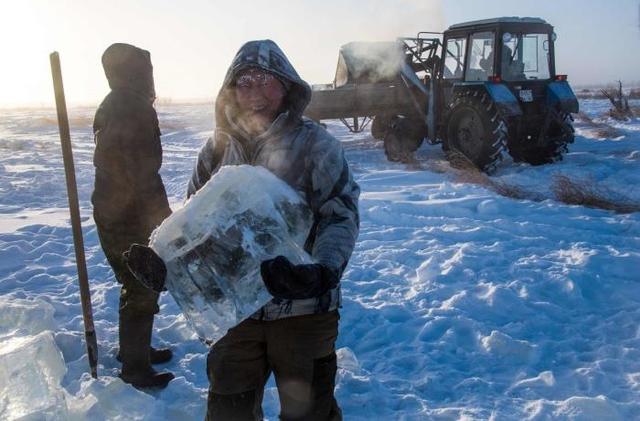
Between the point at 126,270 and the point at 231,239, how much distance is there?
1373 millimetres

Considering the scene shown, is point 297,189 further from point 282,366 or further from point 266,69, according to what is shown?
point 282,366

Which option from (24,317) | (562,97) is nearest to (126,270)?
(24,317)

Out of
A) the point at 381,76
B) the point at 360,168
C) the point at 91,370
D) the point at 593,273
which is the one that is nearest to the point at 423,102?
the point at 381,76

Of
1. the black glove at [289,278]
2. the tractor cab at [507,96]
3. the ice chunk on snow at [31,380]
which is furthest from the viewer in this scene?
the tractor cab at [507,96]

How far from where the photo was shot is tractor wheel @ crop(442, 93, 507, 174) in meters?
8.90

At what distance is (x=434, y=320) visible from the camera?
3.65 meters

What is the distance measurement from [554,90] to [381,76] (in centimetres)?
411

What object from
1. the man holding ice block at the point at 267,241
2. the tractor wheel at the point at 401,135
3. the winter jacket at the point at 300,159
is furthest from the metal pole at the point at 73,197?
the tractor wheel at the point at 401,135

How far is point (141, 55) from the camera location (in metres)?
2.72

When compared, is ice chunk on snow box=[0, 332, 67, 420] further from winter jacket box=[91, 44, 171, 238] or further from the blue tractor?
the blue tractor

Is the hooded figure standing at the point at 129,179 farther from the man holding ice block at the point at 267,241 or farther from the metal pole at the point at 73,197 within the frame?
the man holding ice block at the point at 267,241

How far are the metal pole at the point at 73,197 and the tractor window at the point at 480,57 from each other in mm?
8301

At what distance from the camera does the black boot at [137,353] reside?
2846 millimetres

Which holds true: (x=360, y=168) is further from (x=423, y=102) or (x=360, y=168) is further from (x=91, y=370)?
(x=91, y=370)
